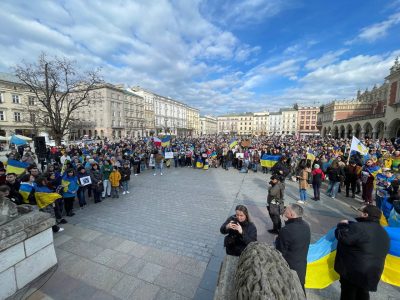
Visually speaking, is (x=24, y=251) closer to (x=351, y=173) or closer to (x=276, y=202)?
(x=276, y=202)

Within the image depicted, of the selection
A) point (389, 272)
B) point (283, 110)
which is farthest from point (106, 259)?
point (283, 110)

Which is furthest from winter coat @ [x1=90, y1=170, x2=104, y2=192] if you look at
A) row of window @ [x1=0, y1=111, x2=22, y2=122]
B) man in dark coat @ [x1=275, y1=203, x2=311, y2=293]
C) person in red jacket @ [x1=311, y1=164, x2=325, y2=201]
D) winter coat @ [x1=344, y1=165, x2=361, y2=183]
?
row of window @ [x1=0, y1=111, x2=22, y2=122]

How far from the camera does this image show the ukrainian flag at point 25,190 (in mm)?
5410

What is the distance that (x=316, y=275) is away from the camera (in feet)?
10.7

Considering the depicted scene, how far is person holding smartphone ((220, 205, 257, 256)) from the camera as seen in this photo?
2861 millimetres

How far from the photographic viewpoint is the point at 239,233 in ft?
9.46

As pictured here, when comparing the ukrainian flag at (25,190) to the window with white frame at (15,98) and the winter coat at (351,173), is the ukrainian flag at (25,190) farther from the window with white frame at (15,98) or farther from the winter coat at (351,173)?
the window with white frame at (15,98)

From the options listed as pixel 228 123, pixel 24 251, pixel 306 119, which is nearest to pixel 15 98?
pixel 24 251

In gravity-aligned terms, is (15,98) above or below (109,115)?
above

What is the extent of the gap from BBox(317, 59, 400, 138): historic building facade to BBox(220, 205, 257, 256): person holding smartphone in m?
38.7

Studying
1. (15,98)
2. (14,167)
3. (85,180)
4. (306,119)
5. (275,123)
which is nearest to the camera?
(85,180)

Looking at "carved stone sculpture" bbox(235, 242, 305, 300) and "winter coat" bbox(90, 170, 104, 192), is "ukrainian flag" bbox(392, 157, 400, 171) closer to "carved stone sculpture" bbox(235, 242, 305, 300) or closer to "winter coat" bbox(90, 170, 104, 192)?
"carved stone sculpture" bbox(235, 242, 305, 300)

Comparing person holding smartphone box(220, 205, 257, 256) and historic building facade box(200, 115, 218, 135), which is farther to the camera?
historic building facade box(200, 115, 218, 135)

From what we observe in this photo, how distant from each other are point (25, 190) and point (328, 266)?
783 cm
